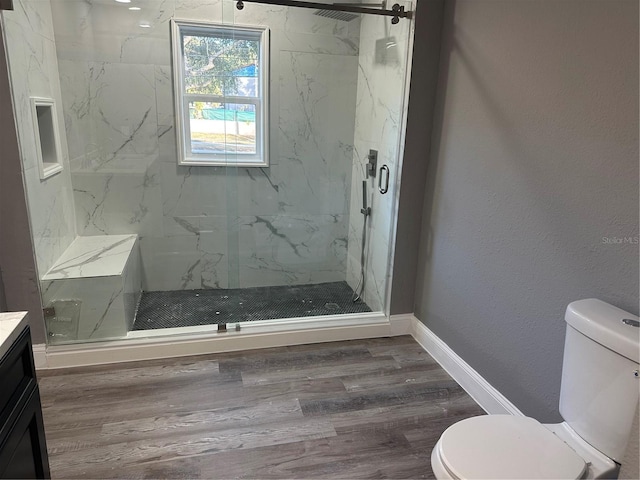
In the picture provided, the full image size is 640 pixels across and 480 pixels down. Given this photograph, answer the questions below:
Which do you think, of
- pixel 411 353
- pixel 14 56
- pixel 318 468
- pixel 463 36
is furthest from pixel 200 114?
pixel 318 468

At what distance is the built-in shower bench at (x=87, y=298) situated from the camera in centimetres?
245

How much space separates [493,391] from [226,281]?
2140mm

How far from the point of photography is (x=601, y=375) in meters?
1.34

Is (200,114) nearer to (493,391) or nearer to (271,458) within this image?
(271,458)

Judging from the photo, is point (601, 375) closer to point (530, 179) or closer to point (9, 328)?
point (530, 179)

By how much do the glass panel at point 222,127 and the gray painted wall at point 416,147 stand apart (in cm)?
131

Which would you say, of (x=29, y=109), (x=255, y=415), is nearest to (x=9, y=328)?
(x=255, y=415)

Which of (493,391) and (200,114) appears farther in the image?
(200,114)

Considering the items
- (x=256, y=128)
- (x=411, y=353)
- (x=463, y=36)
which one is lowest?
(x=411, y=353)

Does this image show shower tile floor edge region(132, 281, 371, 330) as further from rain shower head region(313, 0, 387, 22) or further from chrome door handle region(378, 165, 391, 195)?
rain shower head region(313, 0, 387, 22)

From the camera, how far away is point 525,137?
1.86 meters

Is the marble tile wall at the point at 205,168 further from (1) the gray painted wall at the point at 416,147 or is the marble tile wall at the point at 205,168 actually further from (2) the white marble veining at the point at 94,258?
(1) the gray painted wall at the point at 416,147

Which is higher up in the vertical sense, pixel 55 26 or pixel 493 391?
pixel 55 26

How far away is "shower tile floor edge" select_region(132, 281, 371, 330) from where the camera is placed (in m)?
2.90
